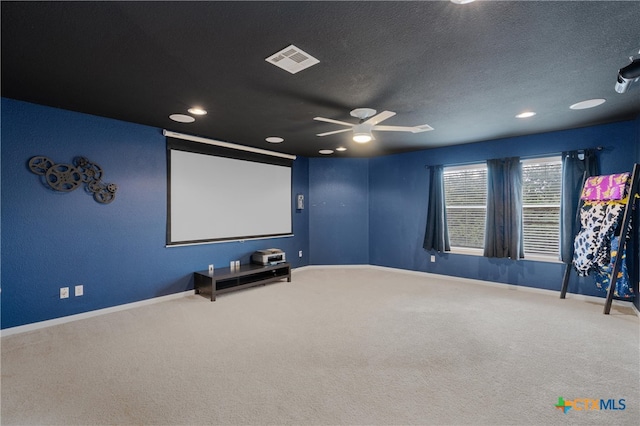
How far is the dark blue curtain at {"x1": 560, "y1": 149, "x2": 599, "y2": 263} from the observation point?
4.16 metres

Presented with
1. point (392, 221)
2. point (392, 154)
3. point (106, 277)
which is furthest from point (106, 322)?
point (392, 154)

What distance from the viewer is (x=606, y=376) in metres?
2.24

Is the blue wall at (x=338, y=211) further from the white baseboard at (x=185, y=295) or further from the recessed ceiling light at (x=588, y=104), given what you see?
the recessed ceiling light at (x=588, y=104)

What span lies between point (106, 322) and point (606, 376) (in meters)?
4.69

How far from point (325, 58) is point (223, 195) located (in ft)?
10.6

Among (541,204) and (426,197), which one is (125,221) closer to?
(426,197)

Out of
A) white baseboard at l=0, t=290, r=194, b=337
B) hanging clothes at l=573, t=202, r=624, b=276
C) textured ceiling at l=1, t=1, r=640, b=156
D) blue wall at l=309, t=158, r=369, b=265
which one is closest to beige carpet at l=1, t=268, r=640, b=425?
white baseboard at l=0, t=290, r=194, b=337

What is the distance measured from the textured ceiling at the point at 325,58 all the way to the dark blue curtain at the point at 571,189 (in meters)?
0.65

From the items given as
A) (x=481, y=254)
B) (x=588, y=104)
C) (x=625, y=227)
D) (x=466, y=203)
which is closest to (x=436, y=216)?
(x=466, y=203)

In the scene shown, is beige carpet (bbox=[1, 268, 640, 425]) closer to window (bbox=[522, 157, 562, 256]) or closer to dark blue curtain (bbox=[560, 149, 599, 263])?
dark blue curtain (bbox=[560, 149, 599, 263])

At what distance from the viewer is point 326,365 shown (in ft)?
7.93

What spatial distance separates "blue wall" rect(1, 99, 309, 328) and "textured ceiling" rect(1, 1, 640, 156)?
299mm

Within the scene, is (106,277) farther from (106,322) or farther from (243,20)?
(243,20)

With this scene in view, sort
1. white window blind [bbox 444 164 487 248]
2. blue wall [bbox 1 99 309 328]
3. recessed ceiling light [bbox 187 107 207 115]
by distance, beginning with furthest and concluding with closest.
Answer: white window blind [bbox 444 164 487 248] < recessed ceiling light [bbox 187 107 207 115] < blue wall [bbox 1 99 309 328]
